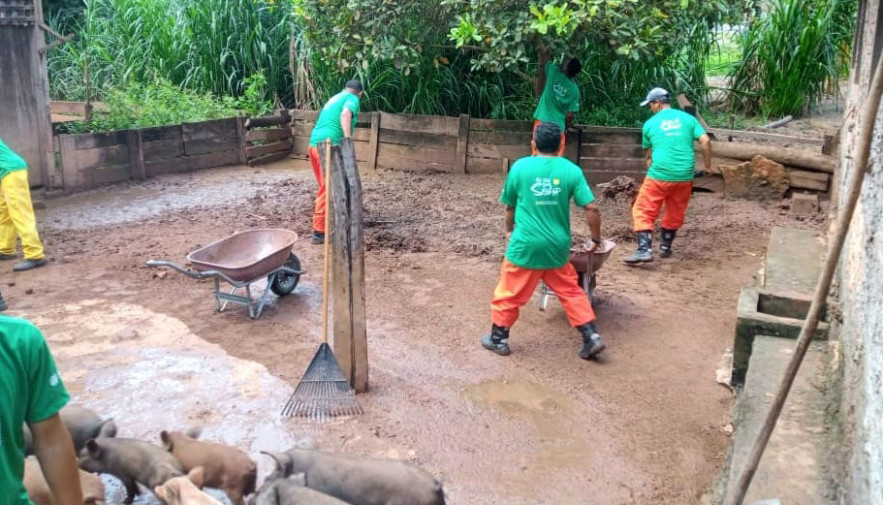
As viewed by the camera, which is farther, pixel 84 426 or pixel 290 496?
pixel 84 426

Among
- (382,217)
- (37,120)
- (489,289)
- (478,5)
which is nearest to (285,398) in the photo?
(489,289)

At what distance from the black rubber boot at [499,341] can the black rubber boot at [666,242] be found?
9.85 ft

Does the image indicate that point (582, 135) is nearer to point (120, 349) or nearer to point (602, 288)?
point (602, 288)

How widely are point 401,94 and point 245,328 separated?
705 cm

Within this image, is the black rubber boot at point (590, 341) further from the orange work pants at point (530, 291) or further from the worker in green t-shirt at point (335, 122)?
the worker in green t-shirt at point (335, 122)

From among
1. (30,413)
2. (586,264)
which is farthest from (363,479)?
(586,264)

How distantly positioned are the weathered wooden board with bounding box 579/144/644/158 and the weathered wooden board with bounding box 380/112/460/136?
1887 millimetres

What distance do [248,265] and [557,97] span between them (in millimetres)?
5048

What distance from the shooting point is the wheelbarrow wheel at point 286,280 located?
7199 mm

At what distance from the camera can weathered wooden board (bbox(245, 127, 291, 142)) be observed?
506 inches

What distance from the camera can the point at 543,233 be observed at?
582 cm

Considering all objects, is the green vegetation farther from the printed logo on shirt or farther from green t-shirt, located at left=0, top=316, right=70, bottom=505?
green t-shirt, located at left=0, top=316, right=70, bottom=505

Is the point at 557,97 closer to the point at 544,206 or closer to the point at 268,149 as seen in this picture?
the point at 544,206

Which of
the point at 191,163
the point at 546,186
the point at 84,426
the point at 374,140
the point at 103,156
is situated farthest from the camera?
the point at 374,140
